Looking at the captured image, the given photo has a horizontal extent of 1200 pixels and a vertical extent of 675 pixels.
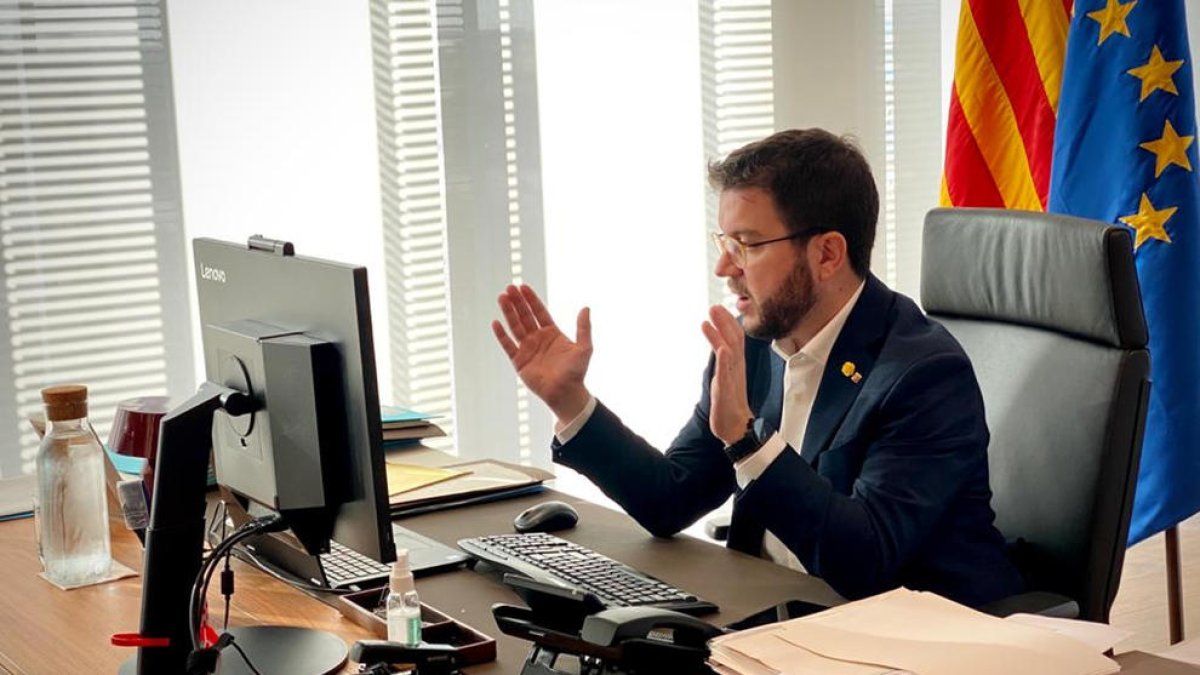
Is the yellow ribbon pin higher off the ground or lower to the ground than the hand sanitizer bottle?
higher

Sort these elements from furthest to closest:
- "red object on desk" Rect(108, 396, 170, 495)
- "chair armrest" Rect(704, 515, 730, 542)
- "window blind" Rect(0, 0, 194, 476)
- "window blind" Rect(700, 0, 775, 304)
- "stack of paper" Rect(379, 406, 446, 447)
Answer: "window blind" Rect(700, 0, 775, 304)
"window blind" Rect(0, 0, 194, 476)
"stack of paper" Rect(379, 406, 446, 447)
"chair armrest" Rect(704, 515, 730, 542)
"red object on desk" Rect(108, 396, 170, 495)

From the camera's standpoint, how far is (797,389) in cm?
221

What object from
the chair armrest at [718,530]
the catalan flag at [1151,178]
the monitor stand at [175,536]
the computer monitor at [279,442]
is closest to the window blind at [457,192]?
the catalan flag at [1151,178]

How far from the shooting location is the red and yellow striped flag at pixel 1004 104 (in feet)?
11.3

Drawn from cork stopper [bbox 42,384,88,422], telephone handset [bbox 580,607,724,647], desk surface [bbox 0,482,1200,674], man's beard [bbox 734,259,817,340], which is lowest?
desk surface [bbox 0,482,1200,674]

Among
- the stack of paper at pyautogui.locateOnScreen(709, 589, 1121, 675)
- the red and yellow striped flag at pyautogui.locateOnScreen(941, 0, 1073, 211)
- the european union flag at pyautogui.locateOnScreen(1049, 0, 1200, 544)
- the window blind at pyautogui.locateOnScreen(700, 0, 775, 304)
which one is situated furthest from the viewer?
the window blind at pyautogui.locateOnScreen(700, 0, 775, 304)

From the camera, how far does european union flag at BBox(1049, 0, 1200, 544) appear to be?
3.18m

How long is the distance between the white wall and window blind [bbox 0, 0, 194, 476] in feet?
0.22

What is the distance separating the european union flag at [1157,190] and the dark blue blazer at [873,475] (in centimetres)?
125

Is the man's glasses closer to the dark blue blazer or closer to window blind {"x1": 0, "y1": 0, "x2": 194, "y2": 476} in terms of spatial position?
the dark blue blazer

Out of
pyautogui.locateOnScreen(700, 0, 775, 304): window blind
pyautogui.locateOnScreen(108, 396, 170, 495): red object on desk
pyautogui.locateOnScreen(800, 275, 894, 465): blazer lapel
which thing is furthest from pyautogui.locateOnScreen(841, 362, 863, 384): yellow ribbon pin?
pyautogui.locateOnScreen(700, 0, 775, 304): window blind

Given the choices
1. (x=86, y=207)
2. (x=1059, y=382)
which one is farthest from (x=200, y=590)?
(x=86, y=207)

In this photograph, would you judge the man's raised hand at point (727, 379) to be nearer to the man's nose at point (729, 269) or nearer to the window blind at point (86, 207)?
the man's nose at point (729, 269)

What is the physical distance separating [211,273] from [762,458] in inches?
30.8
